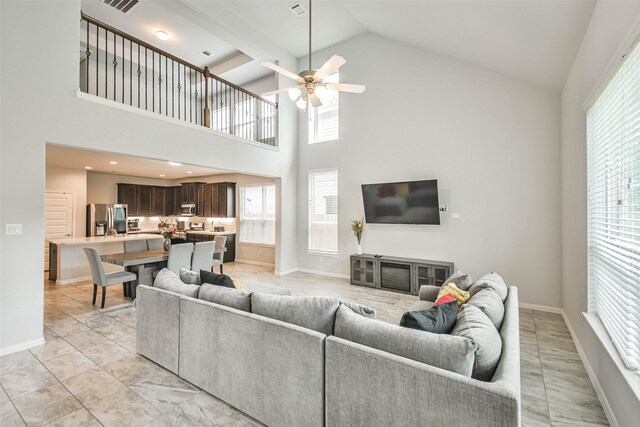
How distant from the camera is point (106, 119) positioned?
3.81 metres

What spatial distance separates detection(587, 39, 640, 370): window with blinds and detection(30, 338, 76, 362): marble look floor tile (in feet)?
16.1

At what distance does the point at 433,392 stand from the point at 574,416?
177cm

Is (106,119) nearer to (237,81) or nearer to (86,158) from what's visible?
(86,158)

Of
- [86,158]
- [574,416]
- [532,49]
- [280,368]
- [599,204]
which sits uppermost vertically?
[532,49]

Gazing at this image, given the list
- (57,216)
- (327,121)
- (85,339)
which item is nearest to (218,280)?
(85,339)

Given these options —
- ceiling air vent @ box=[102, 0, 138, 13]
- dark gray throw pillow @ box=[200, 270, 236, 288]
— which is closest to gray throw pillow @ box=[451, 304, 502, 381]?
dark gray throw pillow @ box=[200, 270, 236, 288]

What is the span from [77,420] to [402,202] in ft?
16.9

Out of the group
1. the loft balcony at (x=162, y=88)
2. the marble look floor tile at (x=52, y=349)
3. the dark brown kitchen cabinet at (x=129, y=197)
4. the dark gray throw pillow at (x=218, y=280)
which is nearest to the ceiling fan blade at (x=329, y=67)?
the dark gray throw pillow at (x=218, y=280)

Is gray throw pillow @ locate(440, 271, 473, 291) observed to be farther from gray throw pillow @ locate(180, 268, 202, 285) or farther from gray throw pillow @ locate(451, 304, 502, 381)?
gray throw pillow @ locate(180, 268, 202, 285)

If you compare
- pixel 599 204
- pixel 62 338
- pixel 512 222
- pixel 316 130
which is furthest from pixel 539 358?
pixel 316 130

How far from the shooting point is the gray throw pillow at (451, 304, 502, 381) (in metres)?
1.43

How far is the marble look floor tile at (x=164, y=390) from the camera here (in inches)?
88.0

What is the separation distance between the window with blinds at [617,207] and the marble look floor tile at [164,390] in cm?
317

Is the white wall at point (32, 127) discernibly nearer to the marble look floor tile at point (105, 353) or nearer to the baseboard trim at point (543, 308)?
the marble look floor tile at point (105, 353)
